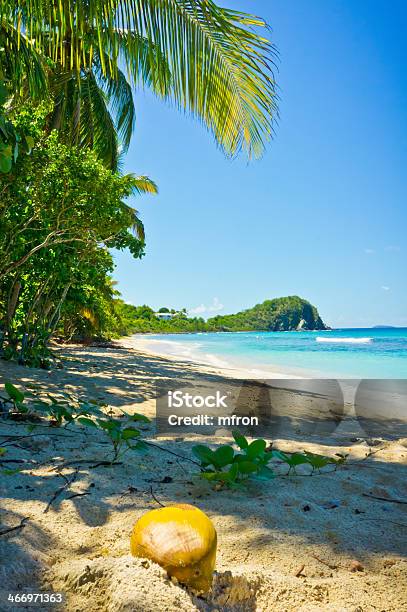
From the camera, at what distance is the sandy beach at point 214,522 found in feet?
3.80

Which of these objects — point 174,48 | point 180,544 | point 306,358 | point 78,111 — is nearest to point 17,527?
point 180,544

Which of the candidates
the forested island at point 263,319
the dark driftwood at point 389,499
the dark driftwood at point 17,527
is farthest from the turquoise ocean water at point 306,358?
the forested island at point 263,319

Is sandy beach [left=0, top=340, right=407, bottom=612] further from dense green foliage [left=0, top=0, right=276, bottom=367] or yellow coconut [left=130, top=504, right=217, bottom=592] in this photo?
dense green foliage [left=0, top=0, right=276, bottom=367]

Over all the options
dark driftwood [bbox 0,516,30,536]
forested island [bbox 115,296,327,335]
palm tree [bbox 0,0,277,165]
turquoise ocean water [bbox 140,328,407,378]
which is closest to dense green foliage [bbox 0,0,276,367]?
palm tree [bbox 0,0,277,165]

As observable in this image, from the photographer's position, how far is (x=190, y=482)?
205cm

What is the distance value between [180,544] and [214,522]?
57 cm

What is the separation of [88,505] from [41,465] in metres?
0.49

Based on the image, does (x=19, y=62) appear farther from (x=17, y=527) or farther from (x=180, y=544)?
(x=180, y=544)

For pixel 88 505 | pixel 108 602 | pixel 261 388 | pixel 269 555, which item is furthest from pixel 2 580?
pixel 261 388

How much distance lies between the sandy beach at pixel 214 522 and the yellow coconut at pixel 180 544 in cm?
3

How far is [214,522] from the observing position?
5.48 ft

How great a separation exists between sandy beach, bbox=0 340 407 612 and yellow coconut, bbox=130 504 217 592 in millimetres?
34

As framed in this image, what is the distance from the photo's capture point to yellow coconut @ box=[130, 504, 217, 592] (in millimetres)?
1126

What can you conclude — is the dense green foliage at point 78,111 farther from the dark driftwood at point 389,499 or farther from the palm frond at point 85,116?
the dark driftwood at point 389,499
